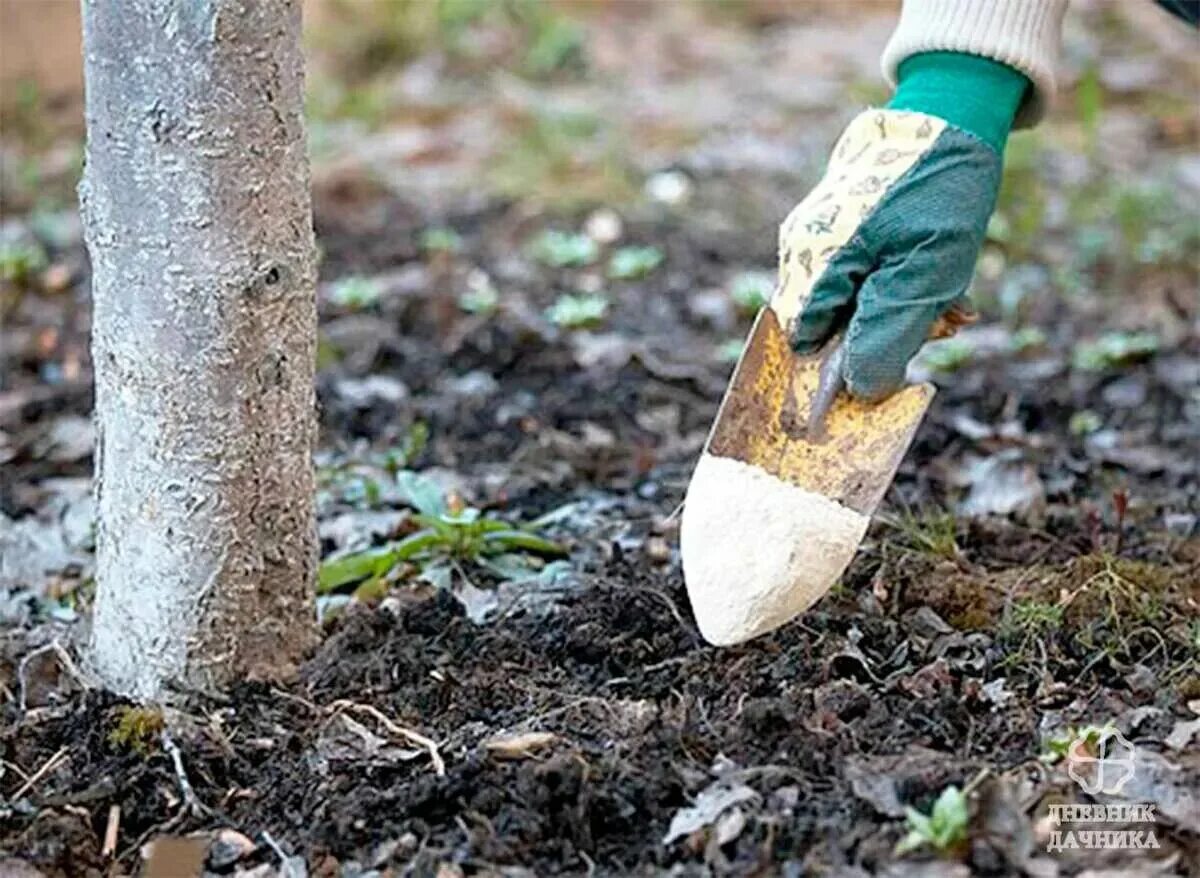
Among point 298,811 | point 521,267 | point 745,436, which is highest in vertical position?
point 745,436

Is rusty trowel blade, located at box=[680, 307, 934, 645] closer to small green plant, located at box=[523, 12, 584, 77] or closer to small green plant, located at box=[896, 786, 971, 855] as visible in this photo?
small green plant, located at box=[896, 786, 971, 855]

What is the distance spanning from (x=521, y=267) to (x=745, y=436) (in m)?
2.09

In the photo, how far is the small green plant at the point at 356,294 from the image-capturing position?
3.48 m

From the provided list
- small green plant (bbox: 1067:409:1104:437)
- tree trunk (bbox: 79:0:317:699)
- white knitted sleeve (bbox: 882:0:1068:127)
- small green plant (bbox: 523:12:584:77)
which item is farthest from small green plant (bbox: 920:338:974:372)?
small green plant (bbox: 523:12:584:77)

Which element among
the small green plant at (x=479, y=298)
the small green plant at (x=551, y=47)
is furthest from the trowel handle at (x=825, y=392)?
the small green plant at (x=551, y=47)

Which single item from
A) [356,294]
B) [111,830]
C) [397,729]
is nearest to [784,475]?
[397,729]

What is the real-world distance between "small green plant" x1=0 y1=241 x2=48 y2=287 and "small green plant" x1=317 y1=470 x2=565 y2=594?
1.71 meters

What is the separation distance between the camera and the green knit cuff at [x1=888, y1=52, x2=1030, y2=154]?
180 cm

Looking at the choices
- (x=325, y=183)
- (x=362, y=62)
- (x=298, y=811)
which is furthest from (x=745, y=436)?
(x=362, y=62)

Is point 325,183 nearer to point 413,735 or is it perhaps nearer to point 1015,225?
point 1015,225

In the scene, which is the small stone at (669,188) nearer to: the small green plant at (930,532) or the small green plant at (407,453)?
the small green plant at (407,453)

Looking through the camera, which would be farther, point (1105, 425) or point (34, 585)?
point (1105, 425)

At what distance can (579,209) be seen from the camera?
4.09 m

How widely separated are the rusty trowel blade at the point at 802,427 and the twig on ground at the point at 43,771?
645 millimetres
